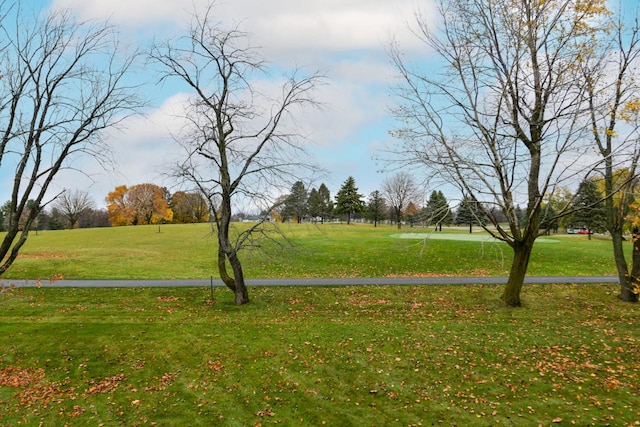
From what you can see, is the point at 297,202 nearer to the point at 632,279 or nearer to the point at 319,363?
the point at 319,363

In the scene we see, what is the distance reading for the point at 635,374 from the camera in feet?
31.0

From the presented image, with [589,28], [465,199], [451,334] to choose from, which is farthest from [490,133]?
[451,334]

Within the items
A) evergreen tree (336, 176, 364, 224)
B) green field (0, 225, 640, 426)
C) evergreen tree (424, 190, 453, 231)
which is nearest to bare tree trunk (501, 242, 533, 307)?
green field (0, 225, 640, 426)

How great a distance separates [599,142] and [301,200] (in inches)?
440

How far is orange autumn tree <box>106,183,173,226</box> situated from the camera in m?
69.1

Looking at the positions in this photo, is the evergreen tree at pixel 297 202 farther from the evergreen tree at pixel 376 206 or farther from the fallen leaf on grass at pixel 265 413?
the evergreen tree at pixel 376 206

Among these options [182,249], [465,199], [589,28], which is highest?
Answer: [589,28]

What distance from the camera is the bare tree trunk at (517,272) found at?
14.1 m

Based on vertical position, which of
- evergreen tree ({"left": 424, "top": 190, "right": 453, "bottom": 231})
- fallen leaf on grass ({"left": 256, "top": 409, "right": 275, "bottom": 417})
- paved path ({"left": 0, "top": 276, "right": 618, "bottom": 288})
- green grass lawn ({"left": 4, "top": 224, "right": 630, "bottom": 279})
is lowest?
fallen leaf on grass ({"left": 256, "top": 409, "right": 275, "bottom": 417})

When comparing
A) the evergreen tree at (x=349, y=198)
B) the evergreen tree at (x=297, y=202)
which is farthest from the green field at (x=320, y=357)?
the evergreen tree at (x=349, y=198)

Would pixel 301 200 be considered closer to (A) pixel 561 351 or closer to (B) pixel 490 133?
(B) pixel 490 133

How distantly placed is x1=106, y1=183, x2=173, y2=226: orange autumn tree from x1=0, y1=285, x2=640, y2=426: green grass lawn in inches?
2200

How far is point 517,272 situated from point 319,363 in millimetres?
8347

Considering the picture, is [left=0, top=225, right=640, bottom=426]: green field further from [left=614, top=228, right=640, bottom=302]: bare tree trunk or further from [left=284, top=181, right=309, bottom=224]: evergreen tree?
[left=284, top=181, right=309, bottom=224]: evergreen tree
